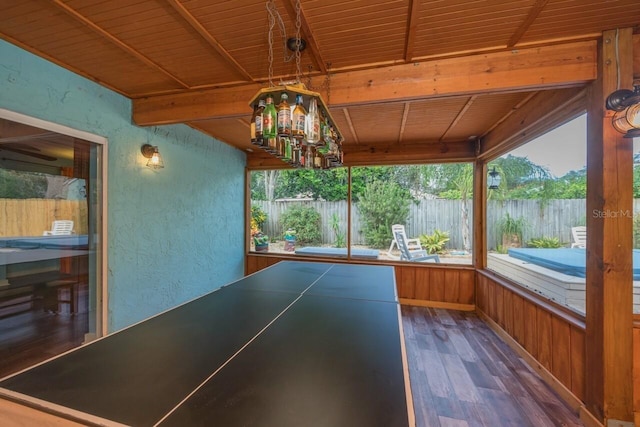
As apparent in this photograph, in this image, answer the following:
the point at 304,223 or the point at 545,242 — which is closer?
the point at 545,242

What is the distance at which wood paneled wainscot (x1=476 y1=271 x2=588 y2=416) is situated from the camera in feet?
6.40

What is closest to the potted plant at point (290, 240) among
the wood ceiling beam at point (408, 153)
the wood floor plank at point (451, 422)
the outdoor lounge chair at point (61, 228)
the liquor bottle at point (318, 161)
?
the wood ceiling beam at point (408, 153)

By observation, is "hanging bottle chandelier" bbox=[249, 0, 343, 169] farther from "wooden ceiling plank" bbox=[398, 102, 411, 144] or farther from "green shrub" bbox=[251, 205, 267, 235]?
"green shrub" bbox=[251, 205, 267, 235]

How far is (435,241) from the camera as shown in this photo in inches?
172

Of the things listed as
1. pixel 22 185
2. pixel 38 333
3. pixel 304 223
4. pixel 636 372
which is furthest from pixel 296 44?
pixel 304 223

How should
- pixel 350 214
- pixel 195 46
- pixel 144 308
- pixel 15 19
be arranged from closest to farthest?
pixel 15 19 → pixel 195 46 → pixel 144 308 → pixel 350 214

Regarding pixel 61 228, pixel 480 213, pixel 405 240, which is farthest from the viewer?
pixel 405 240

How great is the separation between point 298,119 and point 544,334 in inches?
107

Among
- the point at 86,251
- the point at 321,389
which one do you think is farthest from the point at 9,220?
the point at 321,389

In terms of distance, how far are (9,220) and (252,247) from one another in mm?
3320

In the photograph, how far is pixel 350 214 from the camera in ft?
15.1

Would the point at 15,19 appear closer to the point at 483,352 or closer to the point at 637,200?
Answer: the point at 637,200

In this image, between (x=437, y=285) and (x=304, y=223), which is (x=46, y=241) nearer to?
(x=304, y=223)

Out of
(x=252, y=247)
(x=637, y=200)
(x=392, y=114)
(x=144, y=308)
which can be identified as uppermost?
(x=392, y=114)
